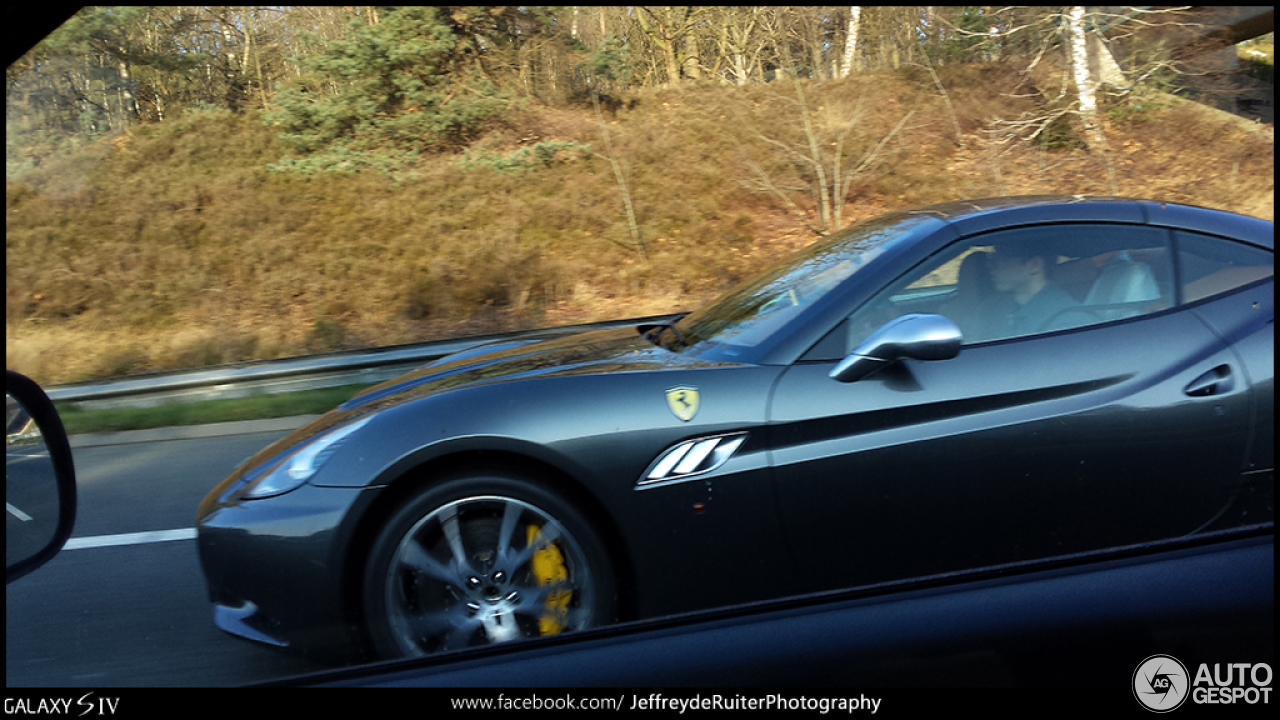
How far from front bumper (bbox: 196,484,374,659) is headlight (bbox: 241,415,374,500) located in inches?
1.6

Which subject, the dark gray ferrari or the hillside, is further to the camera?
the hillside

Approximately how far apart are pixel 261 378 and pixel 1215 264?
712cm

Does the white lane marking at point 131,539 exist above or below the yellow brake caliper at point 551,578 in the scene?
below

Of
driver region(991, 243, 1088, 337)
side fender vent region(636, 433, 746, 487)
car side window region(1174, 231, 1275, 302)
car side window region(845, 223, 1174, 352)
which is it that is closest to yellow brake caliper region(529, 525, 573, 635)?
side fender vent region(636, 433, 746, 487)

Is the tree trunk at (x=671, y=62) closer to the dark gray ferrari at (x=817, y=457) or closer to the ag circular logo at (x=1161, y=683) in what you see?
the dark gray ferrari at (x=817, y=457)

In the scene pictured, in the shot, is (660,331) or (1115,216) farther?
(660,331)

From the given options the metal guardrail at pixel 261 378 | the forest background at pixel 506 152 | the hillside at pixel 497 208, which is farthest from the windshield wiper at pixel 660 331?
the forest background at pixel 506 152

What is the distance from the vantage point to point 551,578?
2.62 meters

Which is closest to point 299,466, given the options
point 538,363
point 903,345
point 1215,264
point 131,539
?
point 538,363

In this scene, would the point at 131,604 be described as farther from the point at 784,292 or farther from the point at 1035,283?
the point at 1035,283

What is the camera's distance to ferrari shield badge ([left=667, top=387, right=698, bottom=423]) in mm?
2588

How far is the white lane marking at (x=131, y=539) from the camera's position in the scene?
4676 mm

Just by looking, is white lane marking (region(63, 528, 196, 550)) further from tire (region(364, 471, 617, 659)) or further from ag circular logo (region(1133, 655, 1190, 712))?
ag circular logo (region(1133, 655, 1190, 712))

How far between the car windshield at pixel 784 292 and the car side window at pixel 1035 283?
0.19 metres
